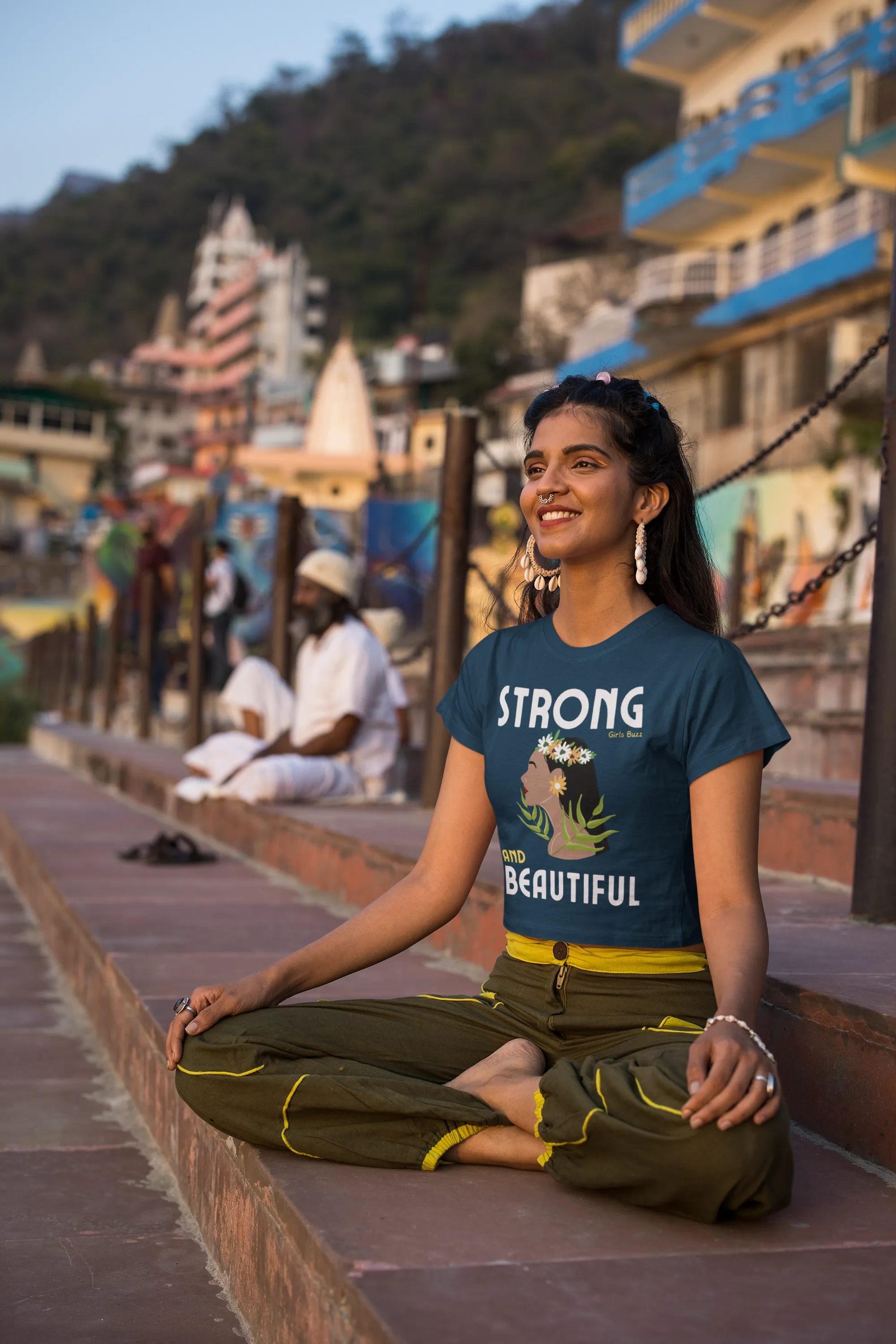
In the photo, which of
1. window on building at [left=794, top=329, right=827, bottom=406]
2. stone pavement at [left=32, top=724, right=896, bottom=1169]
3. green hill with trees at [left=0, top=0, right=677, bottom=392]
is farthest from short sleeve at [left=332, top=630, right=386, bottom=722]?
green hill with trees at [left=0, top=0, right=677, bottom=392]

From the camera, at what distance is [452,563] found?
6.16 meters

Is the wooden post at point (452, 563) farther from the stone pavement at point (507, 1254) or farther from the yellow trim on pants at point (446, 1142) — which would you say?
the yellow trim on pants at point (446, 1142)

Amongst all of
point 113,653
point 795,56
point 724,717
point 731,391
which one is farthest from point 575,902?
point 795,56

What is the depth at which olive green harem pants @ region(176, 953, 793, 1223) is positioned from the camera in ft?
6.18

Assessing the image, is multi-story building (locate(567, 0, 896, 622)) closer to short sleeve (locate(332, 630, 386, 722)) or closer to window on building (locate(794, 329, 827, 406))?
window on building (locate(794, 329, 827, 406))

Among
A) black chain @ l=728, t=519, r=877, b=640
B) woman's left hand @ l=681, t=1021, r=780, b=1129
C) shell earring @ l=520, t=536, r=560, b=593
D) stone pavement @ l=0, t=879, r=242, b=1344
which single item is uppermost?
black chain @ l=728, t=519, r=877, b=640

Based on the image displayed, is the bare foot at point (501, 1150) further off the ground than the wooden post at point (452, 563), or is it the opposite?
the wooden post at point (452, 563)

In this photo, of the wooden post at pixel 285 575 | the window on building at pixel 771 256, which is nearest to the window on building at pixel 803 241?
the window on building at pixel 771 256

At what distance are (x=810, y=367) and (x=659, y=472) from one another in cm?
2179

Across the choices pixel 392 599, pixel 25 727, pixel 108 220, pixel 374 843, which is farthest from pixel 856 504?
pixel 108 220

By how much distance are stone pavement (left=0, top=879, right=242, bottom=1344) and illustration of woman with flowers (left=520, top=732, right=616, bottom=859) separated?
88 cm

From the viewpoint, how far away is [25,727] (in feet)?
77.4

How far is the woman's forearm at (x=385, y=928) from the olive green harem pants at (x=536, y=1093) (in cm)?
8

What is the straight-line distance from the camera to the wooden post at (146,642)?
14.3m
